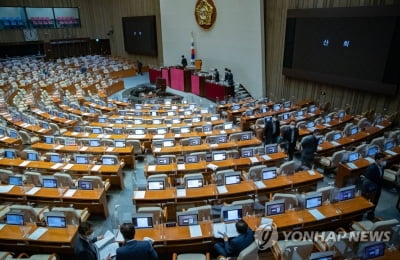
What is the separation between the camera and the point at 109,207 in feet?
26.5

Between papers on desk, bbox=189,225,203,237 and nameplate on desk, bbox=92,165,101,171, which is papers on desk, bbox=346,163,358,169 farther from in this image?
nameplate on desk, bbox=92,165,101,171

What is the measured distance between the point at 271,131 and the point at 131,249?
7.59 meters

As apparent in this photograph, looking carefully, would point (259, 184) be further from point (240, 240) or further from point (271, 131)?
point (271, 131)

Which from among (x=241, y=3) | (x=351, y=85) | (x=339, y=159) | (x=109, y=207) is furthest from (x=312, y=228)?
(x=241, y=3)

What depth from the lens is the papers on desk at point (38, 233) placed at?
18.8 ft

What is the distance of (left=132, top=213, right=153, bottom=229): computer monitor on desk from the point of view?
5824 millimetres

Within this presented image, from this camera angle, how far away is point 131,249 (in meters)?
4.43

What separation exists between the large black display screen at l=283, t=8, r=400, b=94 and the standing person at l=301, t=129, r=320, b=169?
587cm

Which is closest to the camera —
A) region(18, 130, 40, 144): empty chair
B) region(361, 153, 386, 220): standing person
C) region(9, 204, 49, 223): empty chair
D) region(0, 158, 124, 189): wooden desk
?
region(9, 204, 49, 223): empty chair

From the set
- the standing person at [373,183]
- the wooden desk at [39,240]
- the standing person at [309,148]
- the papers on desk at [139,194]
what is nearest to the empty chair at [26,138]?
the wooden desk at [39,240]

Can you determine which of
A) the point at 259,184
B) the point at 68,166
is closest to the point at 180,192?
the point at 259,184

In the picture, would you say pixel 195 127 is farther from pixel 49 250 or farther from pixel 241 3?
pixel 241 3

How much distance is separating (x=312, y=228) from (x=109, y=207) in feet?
17.3

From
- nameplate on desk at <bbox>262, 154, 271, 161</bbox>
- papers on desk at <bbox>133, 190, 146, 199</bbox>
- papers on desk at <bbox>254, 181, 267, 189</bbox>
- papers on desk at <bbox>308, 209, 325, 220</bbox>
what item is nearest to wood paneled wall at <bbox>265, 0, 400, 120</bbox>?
nameplate on desk at <bbox>262, 154, 271, 161</bbox>
